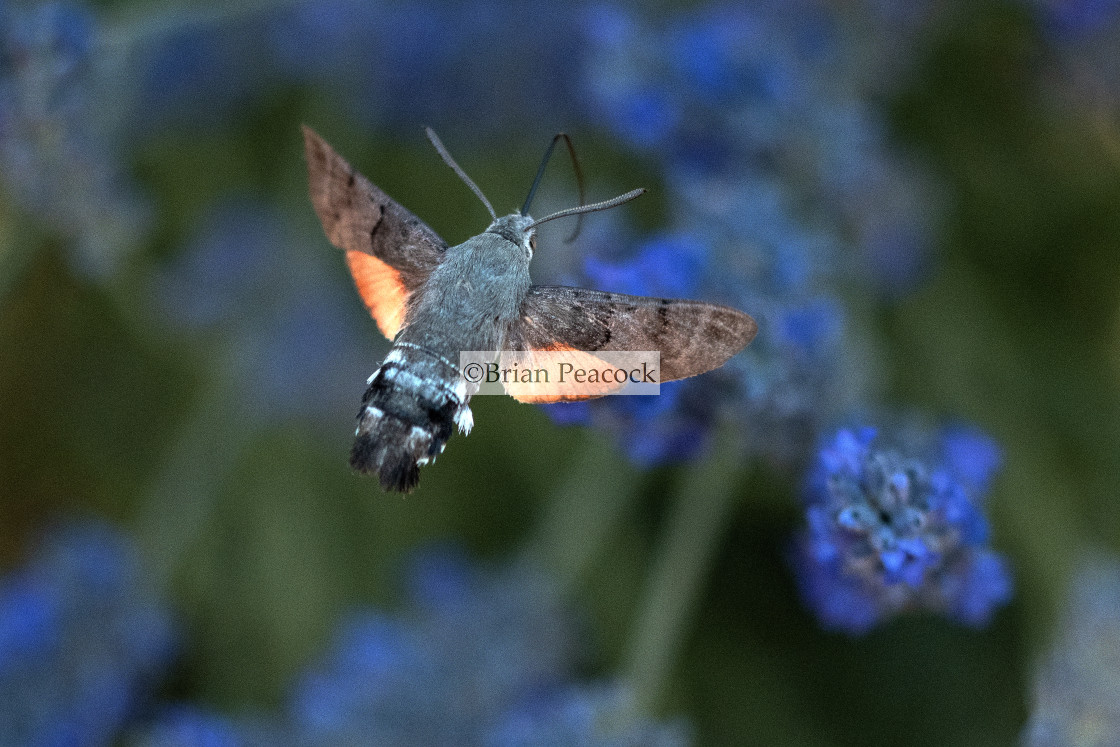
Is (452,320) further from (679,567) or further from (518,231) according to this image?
(679,567)

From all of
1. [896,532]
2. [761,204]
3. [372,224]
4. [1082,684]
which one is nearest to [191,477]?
[372,224]

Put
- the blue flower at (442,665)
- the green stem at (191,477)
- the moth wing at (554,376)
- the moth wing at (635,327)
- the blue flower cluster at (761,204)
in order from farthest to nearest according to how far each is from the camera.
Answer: the green stem at (191,477)
the blue flower at (442,665)
the blue flower cluster at (761,204)
the moth wing at (554,376)
the moth wing at (635,327)

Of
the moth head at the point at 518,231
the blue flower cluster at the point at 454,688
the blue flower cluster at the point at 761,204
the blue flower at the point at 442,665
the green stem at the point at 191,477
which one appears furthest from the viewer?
the green stem at the point at 191,477

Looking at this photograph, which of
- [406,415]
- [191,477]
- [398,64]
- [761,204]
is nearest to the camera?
[406,415]

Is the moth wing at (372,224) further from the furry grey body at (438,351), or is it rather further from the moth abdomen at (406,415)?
the moth abdomen at (406,415)

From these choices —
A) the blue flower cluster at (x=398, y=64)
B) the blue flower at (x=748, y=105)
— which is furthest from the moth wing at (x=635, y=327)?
the blue flower cluster at (x=398, y=64)

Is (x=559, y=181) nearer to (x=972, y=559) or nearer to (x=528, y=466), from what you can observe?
(x=528, y=466)

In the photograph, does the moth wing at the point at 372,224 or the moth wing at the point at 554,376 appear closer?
the moth wing at the point at 554,376

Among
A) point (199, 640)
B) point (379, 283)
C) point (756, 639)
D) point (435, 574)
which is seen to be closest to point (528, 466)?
point (435, 574)
